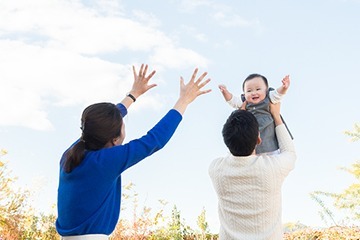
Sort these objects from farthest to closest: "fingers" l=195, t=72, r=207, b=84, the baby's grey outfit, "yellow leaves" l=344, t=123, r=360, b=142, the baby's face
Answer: "yellow leaves" l=344, t=123, r=360, b=142, the baby's face, the baby's grey outfit, "fingers" l=195, t=72, r=207, b=84

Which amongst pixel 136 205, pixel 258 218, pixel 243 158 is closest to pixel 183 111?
pixel 243 158

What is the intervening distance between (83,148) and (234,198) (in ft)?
2.52

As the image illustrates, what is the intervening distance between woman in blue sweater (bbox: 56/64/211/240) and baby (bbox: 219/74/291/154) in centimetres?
58

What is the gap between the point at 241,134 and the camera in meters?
2.43

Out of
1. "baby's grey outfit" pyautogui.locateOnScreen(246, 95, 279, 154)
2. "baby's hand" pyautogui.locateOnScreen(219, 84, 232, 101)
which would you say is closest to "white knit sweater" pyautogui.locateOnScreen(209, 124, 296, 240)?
"baby's grey outfit" pyautogui.locateOnScreen(246, 95, 279, 154)

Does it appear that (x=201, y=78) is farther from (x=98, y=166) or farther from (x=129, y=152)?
(x=98, y=166)

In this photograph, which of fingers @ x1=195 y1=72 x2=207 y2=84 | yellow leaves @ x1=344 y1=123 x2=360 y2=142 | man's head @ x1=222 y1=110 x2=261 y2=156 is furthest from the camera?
yellow leaves @ x1=344 y1=123 x2=360 y2=142

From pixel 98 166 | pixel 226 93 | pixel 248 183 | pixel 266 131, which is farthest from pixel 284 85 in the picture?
pixel 98 166

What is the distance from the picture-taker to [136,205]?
20.5 ft

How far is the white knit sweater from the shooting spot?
2.49 meters

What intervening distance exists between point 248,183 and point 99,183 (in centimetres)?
71

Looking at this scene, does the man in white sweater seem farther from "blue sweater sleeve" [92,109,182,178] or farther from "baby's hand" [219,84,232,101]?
"baby's hand" [219,84,232,101]

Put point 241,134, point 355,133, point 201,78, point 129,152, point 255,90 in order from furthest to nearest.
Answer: point 355,133, point 255,90, point 201,78, point 241,134, point 129,152

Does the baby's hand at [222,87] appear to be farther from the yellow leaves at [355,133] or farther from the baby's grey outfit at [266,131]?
the yellow leaves at [355,133]
